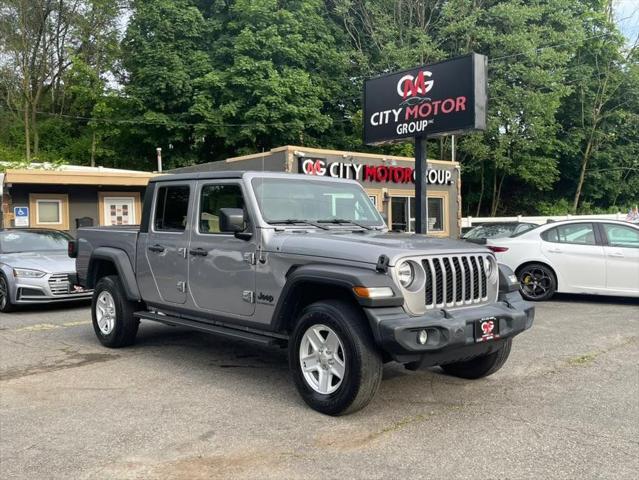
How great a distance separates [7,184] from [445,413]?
16186mm

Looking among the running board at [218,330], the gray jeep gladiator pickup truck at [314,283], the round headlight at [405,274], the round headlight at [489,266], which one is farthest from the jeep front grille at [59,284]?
the round headlight at [489,266]

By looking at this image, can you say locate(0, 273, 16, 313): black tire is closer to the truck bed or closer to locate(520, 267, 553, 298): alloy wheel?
the truck bed

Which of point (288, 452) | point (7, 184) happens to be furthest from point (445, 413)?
point (7, 184)

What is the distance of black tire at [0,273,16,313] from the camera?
991 cm

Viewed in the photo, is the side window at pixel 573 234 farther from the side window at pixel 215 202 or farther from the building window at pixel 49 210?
the building window at pixel 49 210

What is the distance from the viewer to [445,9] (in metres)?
28.1

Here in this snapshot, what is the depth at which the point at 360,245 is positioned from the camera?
469cm

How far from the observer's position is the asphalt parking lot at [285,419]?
3754 millimetres

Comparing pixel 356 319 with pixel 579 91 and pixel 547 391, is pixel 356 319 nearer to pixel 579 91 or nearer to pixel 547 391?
pixel 547 391

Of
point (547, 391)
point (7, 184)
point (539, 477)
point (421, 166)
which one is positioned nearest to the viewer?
point (539, 477)

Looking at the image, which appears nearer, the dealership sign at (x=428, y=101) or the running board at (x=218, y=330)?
the running board at (x=218, y=330)

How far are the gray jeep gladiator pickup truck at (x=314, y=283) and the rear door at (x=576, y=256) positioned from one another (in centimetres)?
584

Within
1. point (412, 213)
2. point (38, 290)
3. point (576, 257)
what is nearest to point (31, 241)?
point (38, 290)

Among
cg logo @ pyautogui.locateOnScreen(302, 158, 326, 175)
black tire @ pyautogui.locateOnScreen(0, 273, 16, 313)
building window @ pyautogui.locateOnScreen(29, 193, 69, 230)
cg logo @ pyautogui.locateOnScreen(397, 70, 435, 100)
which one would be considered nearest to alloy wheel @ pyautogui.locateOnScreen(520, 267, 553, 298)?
cg logo @ pyautogui.locateOnScreen(397, 70, 435, 100)
